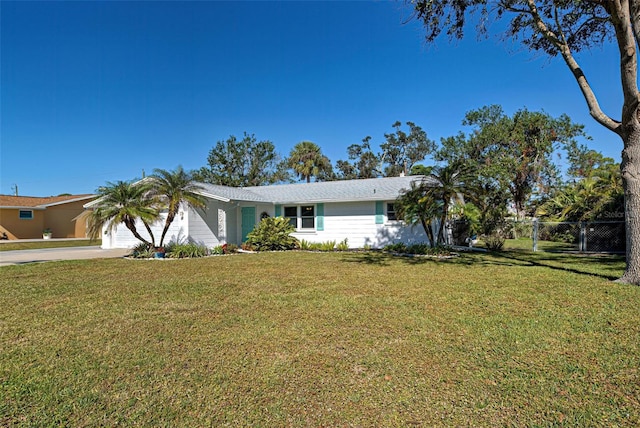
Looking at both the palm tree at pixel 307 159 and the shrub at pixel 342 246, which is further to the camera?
the palm tree at pixel 307 159

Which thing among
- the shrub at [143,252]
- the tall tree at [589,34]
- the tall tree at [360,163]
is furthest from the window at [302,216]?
the tall tree at [360,163]

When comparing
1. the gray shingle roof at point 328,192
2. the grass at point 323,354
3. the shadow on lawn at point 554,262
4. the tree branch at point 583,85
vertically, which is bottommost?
the grass at point 323,354

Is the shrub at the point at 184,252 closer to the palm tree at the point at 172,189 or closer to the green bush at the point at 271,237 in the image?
the palm tree at the point at 172,189

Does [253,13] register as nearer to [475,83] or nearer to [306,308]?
[475,83]

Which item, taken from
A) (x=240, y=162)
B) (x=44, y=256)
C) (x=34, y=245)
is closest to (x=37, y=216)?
(x=34, y=245)

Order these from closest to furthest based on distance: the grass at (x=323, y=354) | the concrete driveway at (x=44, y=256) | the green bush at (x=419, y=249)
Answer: the grass at (x=323, y=354) → the concrete driveway at (x=44, y=256) → the green bush at (x=419, y=249)

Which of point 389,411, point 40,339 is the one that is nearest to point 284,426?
point 389,411

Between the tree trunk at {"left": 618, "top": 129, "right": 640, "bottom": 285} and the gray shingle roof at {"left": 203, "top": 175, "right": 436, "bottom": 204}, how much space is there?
26.0 ft

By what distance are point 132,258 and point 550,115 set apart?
3289cm

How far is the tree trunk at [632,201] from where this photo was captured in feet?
24.6

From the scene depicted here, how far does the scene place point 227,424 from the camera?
258 cm

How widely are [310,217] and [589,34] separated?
13.2 meters

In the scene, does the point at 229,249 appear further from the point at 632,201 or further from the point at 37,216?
the point at 37,216

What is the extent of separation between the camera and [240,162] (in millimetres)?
36625
